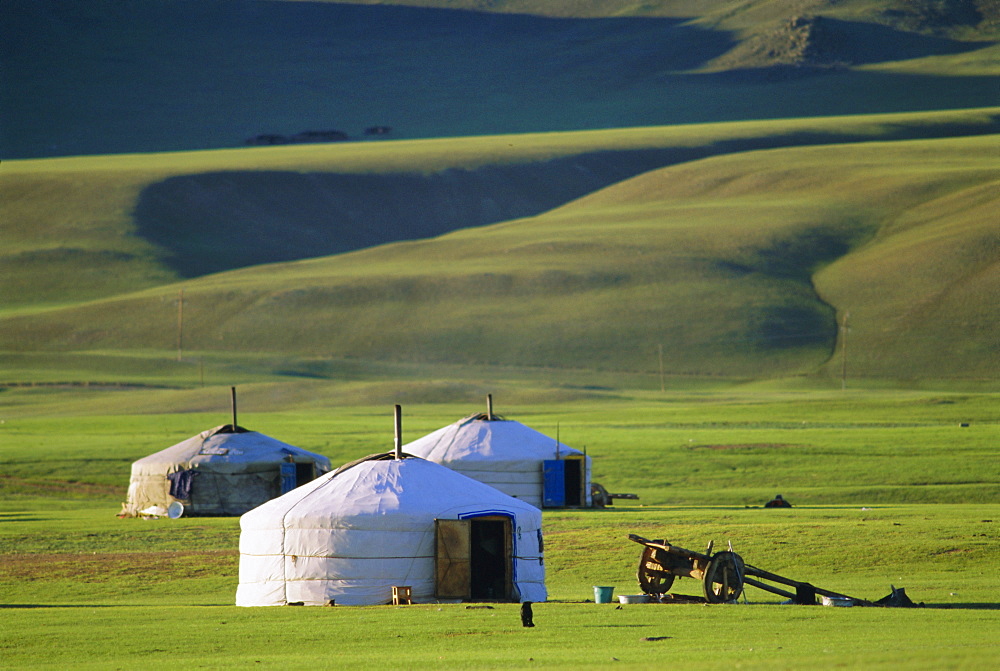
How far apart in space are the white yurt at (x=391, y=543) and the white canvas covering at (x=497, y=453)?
9.52 m

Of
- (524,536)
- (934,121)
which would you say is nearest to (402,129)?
(934,121)

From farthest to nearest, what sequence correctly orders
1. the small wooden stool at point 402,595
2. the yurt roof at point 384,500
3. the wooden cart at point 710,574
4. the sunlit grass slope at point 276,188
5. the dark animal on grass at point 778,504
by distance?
1. the sunlit grass slope at point 276,188
2. the dark animal on grass at point 778,504
3. the yurt roof at point 384,500
4. the small wooden stool at point 402,595
5. the wooden cart at point 710,574

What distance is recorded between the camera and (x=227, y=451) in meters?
29.3

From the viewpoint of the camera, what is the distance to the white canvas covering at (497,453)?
28.2m

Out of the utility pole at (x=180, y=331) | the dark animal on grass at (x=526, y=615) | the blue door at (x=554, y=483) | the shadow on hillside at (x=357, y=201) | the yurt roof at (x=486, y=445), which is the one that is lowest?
the dark animal on grass at (x=526, y=615)

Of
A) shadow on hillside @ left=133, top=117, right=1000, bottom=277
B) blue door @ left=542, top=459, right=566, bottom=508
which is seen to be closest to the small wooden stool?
blue door @ left=542, top=459, right=566, bottom=508

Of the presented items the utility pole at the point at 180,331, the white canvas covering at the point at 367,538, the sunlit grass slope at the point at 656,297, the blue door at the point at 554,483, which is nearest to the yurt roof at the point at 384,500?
the white canvas covering at the point at 367,538

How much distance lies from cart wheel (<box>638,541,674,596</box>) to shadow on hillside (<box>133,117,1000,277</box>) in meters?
104

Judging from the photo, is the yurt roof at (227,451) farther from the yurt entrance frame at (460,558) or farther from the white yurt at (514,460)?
the yurt entrance frame at (460,558)

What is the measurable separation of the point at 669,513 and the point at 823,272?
7000 cm

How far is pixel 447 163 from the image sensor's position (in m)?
147

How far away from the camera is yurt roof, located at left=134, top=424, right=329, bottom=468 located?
2919cm

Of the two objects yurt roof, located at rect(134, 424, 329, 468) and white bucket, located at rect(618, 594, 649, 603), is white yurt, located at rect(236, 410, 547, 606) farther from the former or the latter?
yurt roof, located at rect(134, 424, 329, 468)

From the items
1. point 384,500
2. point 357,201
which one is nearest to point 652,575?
point 384,500
